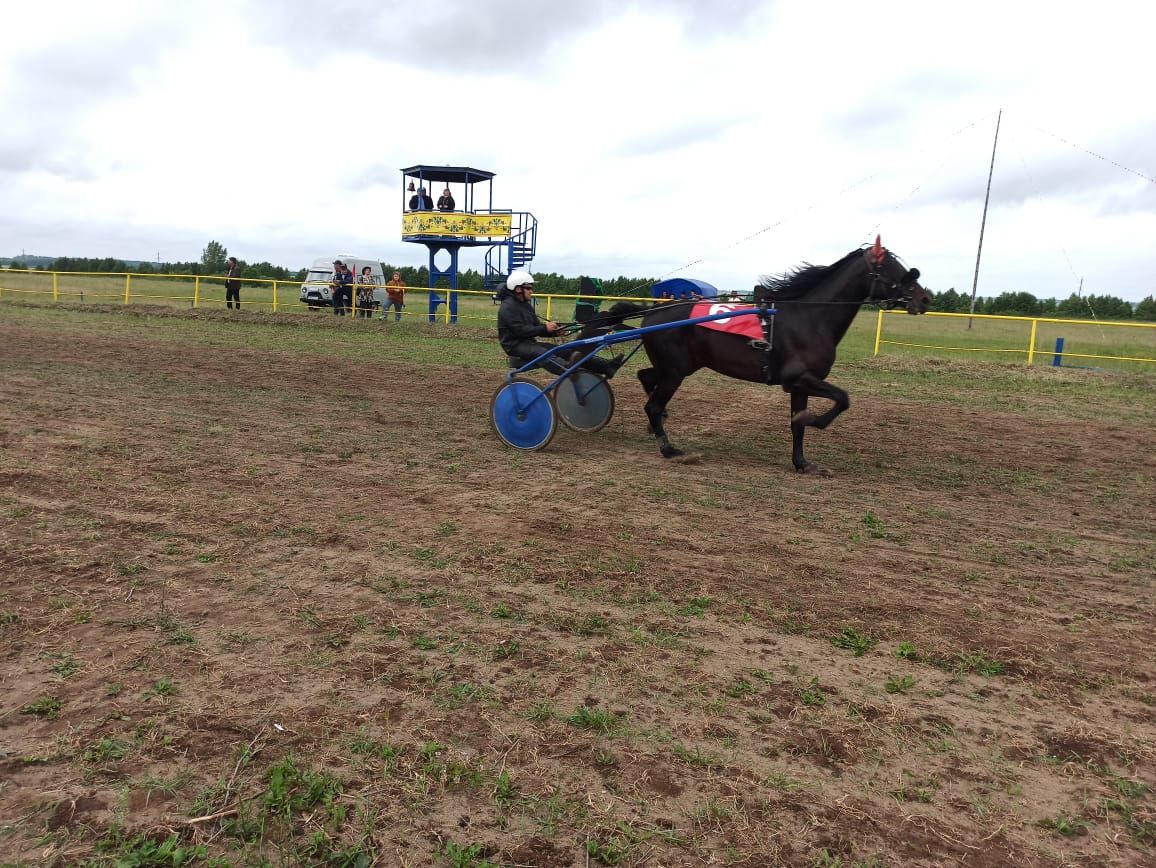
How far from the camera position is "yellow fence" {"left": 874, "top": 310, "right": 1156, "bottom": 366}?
16734 mm

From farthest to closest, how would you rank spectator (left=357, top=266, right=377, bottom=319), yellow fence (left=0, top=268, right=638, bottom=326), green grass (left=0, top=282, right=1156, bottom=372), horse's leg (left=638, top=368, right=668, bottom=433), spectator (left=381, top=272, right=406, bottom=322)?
1. spectator (left=357, top=266, right=377, bottom=319)
2. yellow fence (left=0, top=268, right=638, bottom=326)
3. spectator (left=381, top=272, right=406, bottom=322)
4. green grass (left=0, top=282, right=1156, bottom=372)
5. horse's leg (left=638, top=368, right=668, bottom=433)

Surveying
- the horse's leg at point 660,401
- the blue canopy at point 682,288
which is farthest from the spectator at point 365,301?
the horse's leg at point 660,401

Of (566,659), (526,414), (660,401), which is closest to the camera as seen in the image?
(566,659)

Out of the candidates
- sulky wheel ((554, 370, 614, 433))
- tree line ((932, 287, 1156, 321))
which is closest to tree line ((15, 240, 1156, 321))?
tree line ((932, 287, 1156, 321))

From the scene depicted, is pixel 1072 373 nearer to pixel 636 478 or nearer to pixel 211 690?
pixel 636 478

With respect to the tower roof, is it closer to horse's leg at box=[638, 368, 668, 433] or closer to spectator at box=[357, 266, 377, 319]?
spectator at box=[357, 266, 377, 319]

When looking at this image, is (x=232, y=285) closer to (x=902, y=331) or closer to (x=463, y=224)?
(x=463, y=224)

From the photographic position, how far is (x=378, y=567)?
450 centimetres

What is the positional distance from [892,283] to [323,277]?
88.6 feet

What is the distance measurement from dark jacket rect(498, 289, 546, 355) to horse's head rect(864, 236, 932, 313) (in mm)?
3350

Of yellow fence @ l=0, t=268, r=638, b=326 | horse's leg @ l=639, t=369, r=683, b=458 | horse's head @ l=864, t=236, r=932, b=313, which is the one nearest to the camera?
horse's head @ l=864, t=236, r=932, b=313

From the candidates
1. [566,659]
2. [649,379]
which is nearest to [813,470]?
[649,379]

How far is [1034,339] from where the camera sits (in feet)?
56.6

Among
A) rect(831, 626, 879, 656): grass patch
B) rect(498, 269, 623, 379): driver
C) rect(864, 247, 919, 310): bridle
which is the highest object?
rect(864, 247, 919, 310): bridle
